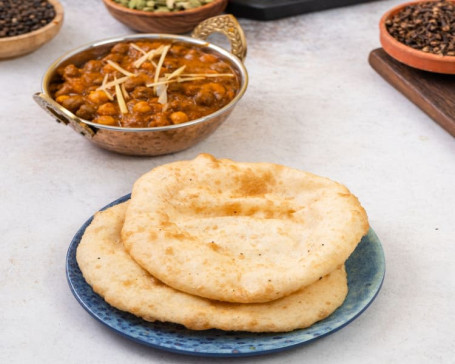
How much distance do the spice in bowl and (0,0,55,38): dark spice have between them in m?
0.40

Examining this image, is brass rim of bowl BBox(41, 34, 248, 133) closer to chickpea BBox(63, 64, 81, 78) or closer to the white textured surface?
chickpea BBox(63, 64, 81, 78)

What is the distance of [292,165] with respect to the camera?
8.33 feet

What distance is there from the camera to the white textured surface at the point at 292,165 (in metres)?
1.76

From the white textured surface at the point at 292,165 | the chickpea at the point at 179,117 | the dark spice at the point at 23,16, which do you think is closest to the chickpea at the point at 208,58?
the white textured surface at the point at 292,165

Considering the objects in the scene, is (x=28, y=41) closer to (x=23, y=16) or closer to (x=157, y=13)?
(x=23, y=16)

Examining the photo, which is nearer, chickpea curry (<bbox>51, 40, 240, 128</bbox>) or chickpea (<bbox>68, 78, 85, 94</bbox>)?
chickpea curry (<bbox>51, 40, 240, 128</bbox>)

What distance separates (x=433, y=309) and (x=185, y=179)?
2.69 feet

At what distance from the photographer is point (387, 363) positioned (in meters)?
1.69

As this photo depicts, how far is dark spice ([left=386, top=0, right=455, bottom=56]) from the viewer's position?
287cm

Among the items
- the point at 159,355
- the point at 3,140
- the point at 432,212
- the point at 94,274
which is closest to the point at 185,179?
the point at 94,274

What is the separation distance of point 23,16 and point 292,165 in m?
1.64

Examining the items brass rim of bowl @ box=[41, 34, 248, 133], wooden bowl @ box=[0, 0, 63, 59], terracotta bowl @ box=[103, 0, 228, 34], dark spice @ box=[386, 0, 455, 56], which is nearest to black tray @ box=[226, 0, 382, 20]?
terracotta bowl @ box=[103, 0, 228, 34]

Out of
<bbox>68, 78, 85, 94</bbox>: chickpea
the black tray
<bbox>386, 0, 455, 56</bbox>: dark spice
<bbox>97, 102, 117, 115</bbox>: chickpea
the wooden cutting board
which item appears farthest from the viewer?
the black tray

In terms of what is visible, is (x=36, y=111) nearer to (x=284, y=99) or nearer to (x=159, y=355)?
(x=284, y=99)
